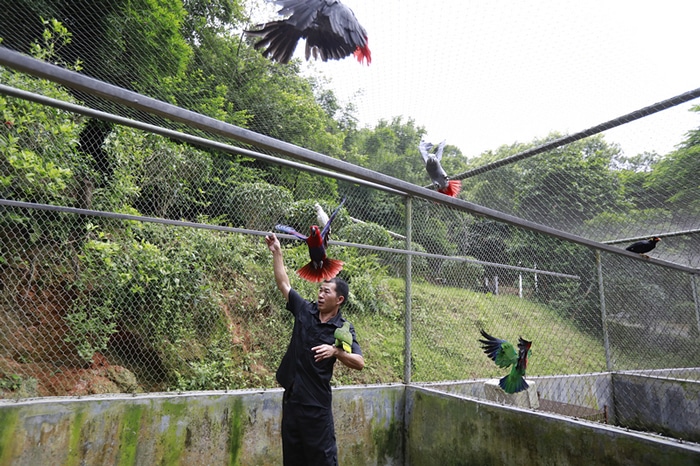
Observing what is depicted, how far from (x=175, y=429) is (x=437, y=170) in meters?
2.35

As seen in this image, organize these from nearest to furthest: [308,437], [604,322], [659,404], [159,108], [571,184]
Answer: [159,108] → [308,437] → [571,184] → [659,404] → [604,322]

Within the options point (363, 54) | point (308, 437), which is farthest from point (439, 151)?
point (308, 437)

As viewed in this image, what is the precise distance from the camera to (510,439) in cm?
224

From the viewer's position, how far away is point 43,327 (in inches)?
118

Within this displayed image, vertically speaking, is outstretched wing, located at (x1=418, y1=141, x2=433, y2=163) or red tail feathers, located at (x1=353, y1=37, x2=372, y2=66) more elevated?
red tail feathers, located at (x1=353, y1=37, x2=372, y2=66)

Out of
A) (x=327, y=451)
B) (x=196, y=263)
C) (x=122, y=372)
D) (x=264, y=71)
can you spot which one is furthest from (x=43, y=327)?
(x=264, y=71)

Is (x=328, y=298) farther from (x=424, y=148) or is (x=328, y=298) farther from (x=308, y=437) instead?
(x=424, y=148)

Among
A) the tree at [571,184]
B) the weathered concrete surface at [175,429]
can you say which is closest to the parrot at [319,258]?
the weathered concrete surface at [175,429]

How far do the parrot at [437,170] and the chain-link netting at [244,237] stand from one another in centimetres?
31

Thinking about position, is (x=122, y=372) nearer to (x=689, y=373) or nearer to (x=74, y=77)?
(x=74, y=77)

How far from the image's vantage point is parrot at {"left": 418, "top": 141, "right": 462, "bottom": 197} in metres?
2.94

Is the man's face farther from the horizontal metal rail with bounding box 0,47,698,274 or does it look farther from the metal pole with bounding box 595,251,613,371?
the metal pole with bounding box 595,251,613,371

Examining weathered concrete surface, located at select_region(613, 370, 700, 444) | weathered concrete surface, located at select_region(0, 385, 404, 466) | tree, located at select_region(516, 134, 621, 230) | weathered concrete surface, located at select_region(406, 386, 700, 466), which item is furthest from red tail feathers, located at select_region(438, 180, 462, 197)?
weathered concrete surface, located at select_region(613, 370, 700, 444)

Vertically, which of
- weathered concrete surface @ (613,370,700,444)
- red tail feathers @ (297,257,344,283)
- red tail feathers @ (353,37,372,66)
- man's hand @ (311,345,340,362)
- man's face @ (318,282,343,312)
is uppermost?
red tail feathers @ (353,37,372,66)
